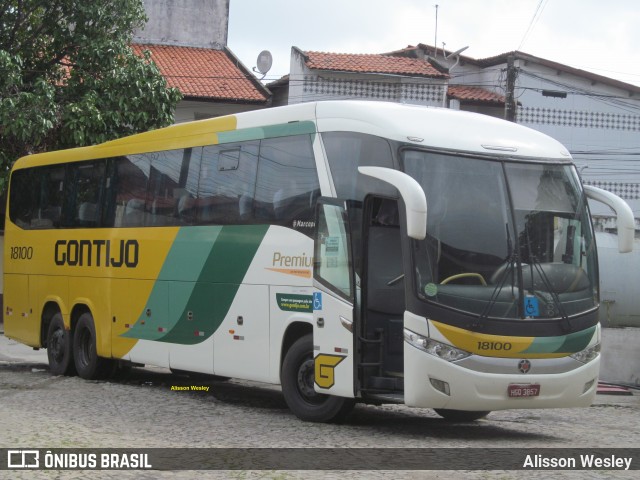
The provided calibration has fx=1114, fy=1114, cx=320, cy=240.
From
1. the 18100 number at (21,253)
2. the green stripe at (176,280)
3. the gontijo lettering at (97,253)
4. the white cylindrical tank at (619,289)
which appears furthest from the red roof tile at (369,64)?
the green stripe at (176,280)

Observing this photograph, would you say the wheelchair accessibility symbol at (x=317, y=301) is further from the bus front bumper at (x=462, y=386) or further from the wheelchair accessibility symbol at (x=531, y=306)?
the wheelchair accessibility symbol at (x=531, y=306)

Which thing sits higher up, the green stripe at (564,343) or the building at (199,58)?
the building at (199,58)

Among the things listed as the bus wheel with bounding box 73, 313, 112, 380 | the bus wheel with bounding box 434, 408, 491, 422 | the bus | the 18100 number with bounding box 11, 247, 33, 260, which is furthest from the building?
the bus wheel with bounding box 434, 408, 491, 422

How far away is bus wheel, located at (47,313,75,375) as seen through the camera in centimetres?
1755

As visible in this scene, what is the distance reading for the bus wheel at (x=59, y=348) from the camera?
57.6 feet

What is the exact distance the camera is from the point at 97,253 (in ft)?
55.4

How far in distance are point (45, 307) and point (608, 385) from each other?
9683mm

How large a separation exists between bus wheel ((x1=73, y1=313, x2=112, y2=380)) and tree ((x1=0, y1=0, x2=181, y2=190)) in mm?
9318

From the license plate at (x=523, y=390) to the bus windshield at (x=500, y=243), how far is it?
67 centimetres

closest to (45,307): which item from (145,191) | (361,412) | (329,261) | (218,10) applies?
(145,191)

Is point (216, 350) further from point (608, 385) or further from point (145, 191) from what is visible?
point (608, 385)

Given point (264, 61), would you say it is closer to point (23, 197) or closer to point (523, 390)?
point (23, 197)

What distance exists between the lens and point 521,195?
37.3ft

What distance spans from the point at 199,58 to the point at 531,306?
30.6 meters
